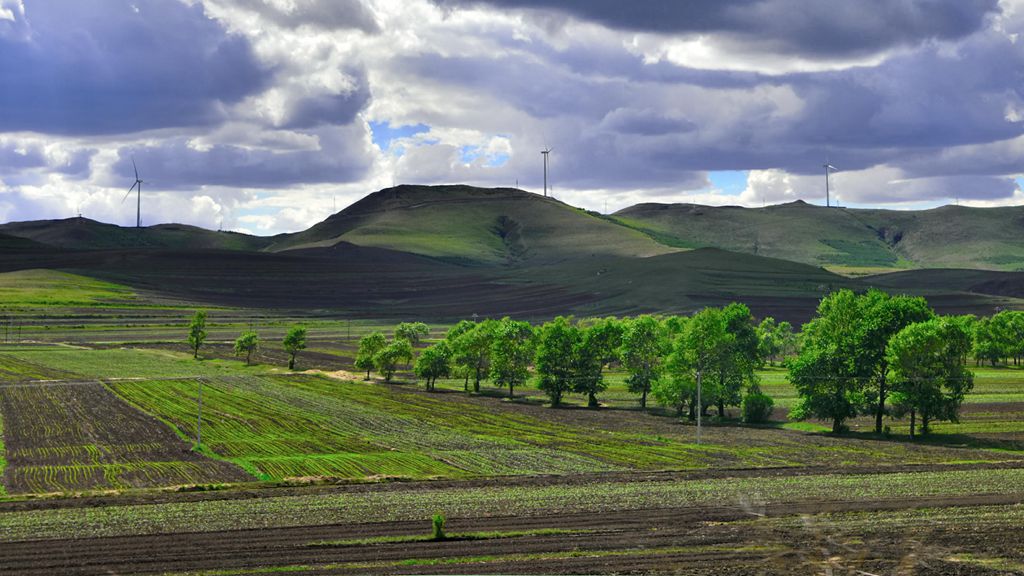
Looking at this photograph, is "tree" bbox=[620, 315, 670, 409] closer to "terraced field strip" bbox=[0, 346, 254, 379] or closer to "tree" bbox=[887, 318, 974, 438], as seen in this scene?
"tree" bbox=[887, 318, 974, 438]

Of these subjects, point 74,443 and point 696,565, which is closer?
point 696,565

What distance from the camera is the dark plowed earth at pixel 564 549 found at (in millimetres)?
47906

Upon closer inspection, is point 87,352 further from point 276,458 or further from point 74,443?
point 276,458

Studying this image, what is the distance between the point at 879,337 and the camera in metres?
105

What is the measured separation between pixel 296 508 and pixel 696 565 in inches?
1007

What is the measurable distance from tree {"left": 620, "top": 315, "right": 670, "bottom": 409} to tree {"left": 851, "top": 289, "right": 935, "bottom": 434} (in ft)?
100.0

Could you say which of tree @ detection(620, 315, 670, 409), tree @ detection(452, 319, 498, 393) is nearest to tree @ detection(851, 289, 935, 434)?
tree @ detection(620, 315, 670, 409)

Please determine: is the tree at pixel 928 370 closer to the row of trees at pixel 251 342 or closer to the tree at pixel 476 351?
the tree at pixel 476 351

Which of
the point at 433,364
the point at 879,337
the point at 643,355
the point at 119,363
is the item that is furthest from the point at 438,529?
the point at 119,363

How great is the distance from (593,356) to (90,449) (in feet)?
216

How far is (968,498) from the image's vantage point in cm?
6353

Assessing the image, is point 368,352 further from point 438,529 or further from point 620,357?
point 438,529

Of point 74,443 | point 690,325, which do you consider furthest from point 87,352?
point 690,325

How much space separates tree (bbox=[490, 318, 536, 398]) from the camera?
144625 millimetres
